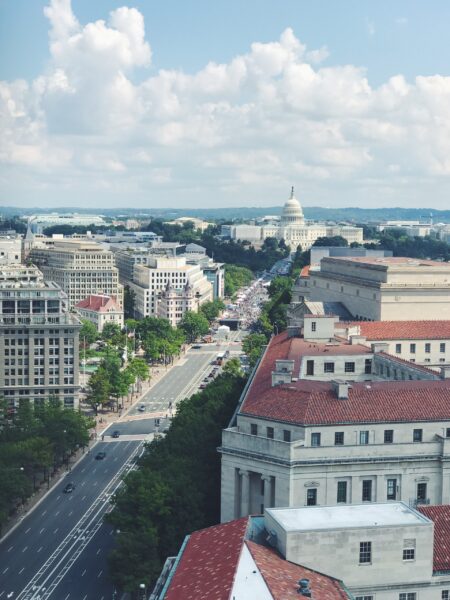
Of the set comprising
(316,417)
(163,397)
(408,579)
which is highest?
(316,417)

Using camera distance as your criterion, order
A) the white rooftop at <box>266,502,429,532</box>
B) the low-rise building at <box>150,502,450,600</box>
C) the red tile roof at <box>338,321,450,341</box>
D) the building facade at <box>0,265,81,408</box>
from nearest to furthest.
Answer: the low-rise building at <box>150,502,450,600</box>
the white rooftop at <box>266,502,429,532</box>
the red tile roof at <box>338,321,450,341</box>
the building facade at <box>0,265,81,408</box>

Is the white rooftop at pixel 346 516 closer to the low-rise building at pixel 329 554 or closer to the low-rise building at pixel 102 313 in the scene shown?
the low-rise building at pixel 329 554

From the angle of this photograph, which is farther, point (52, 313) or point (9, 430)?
point (52, 313)

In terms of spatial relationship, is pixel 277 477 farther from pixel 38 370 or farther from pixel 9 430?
pixel 38 370

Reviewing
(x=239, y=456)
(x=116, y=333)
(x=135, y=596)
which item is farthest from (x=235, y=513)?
(x=116, y=333)

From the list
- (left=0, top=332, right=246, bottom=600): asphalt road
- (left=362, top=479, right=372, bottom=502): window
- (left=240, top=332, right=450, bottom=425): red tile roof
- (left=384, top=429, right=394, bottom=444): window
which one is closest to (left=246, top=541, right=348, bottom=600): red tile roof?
(left=240, top=332, right=450, bottom=425): red tile roof

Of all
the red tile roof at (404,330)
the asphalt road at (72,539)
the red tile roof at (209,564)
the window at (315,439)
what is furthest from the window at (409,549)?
the red tile roof at (404,330)

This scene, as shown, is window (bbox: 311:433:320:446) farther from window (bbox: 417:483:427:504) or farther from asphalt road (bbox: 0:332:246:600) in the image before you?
asphalt road (bbox: 0:332:246:600)

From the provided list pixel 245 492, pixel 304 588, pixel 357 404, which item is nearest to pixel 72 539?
pixel 245 492
